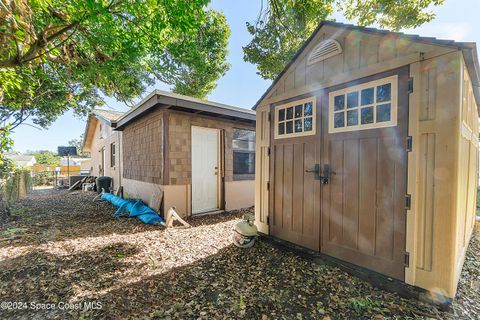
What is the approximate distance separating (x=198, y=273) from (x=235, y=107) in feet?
13.7

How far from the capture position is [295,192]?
327 centimetres

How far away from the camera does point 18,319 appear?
1853mm

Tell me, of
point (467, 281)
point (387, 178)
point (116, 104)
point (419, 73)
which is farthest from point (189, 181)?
point (116, 104)

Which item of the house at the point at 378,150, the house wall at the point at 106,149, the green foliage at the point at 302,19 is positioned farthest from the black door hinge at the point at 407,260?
the house wall at the point at 106,149

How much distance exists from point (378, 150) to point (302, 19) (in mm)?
5876

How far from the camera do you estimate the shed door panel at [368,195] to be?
2.24 metres

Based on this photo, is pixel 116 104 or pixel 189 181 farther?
pixel 116 104

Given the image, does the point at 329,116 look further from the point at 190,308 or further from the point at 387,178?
the point at 190,308

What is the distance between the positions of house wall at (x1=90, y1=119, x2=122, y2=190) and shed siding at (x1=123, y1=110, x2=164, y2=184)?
3.82ft

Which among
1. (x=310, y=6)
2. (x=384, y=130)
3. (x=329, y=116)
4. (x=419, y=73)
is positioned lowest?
(x=384, y=130)

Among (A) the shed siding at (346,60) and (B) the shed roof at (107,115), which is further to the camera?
(B) the shed roof at (107,115)

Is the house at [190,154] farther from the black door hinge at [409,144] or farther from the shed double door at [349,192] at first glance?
the black door hinge at [409,144]

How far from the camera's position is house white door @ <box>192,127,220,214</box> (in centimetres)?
549

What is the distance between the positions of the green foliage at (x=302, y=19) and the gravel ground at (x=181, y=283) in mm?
5019
